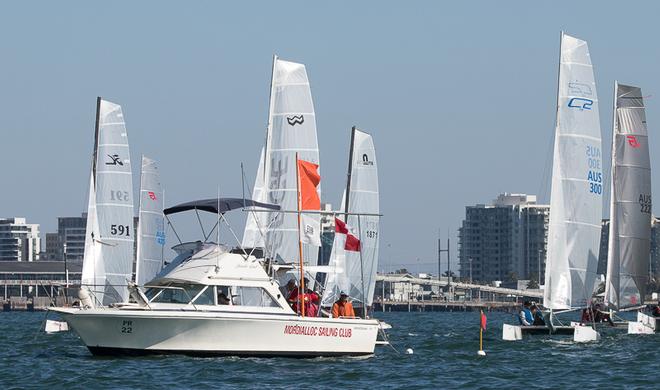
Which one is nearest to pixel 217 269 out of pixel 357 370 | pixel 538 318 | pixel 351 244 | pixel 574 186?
pixel 357 370

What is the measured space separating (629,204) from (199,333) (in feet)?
97.8

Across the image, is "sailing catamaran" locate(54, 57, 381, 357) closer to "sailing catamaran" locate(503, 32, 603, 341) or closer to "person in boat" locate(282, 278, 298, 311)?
"person in boat" locate(282, 278, 298, 311)

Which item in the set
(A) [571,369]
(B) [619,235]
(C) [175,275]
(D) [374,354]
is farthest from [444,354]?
(B) [619,235]

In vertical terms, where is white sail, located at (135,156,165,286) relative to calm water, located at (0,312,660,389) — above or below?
above

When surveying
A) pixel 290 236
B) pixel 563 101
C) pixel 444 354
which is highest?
pixel 563 101

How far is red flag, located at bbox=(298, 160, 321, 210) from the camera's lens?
142ft

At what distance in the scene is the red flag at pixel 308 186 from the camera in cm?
4334

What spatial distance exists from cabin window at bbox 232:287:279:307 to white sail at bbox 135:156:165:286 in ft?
102

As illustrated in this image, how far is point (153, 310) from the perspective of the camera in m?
39.5

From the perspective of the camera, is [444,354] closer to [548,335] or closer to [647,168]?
[548,335]

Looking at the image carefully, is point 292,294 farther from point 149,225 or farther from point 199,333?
point 149,225

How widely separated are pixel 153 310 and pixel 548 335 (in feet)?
63.8

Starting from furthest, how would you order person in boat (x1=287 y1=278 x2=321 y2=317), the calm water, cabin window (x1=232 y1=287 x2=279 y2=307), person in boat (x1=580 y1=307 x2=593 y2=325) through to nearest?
person in boat (x1=580 y1=307 x2=593 y2=325) < person in boat (x1=287 y1=278 x2=321 y2=317) < cabin window (x1=232 y1=287 x2=279 y2=307) < the calm water

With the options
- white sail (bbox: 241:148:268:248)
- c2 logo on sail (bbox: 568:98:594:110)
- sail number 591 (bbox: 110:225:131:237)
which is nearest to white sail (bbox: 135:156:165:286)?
sail number 591 (bbox: 110:225:131:237)
